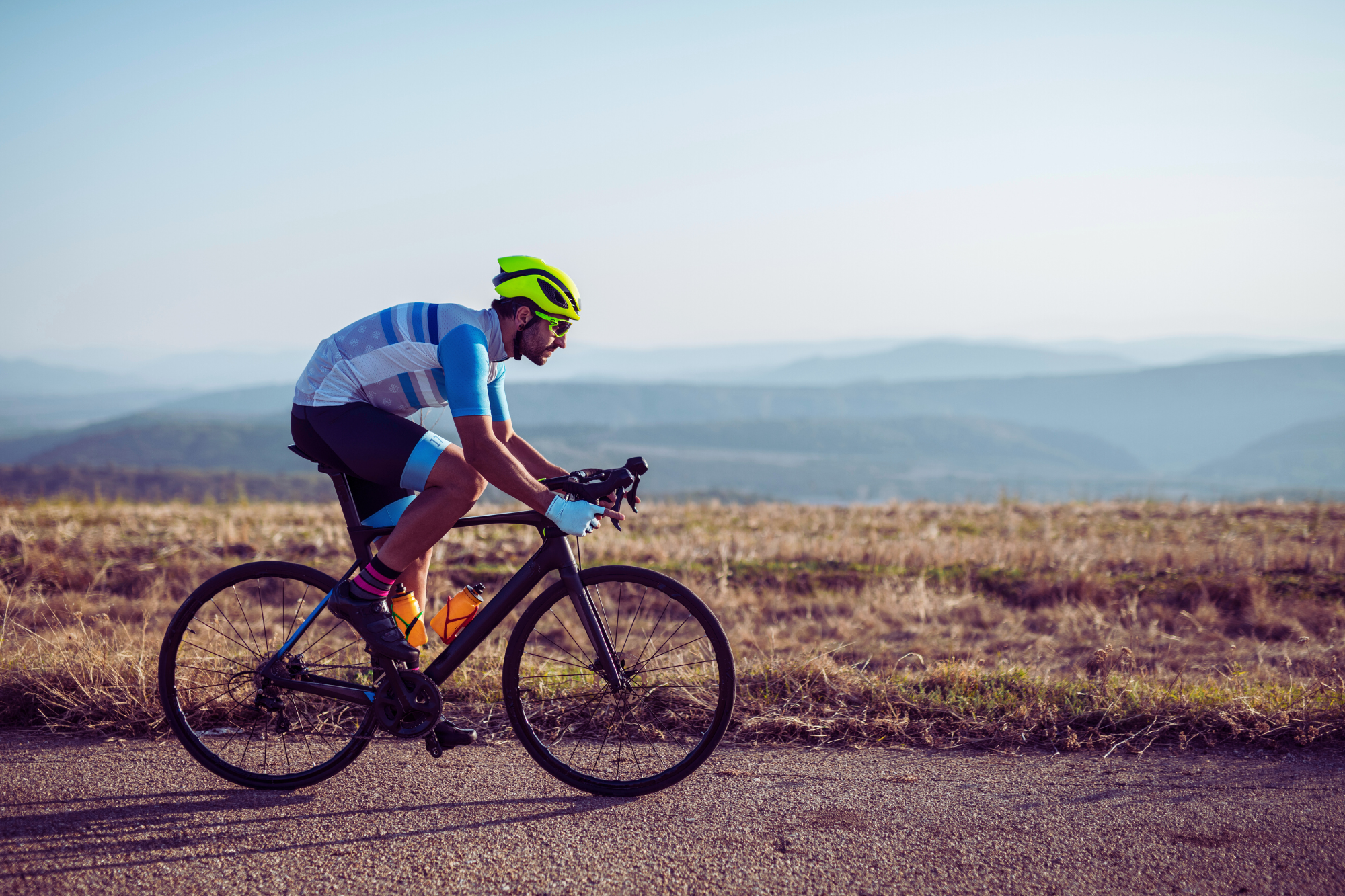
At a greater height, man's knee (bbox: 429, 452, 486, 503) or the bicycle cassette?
man's knee (bbox: 429, 452, 486, 503)

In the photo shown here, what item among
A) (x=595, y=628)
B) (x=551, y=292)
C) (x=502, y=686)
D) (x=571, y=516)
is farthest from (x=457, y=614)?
(x=551, y=292)

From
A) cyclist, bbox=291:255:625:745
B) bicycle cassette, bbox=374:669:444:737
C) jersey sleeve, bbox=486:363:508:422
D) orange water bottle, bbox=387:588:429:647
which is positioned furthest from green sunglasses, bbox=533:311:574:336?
bicycle cassette, bbox=374:669:444:737

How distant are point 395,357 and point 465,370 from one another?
15.8 inches

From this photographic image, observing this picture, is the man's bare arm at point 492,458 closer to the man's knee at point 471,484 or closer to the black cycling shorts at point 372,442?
the man's knee at point 471,484

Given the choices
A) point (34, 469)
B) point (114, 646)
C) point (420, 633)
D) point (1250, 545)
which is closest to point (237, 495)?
point (114, 646)

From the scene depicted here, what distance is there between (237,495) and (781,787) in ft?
50.8

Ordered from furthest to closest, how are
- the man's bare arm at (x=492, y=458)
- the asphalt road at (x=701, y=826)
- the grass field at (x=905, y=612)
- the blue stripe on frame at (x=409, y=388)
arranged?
the grass field at (x=905, y=612) < the blue stripe on frame at (x=409, y=388) < the man's bare arm at (x=492, y=458) < the asphalt road at (x=701, y=826)

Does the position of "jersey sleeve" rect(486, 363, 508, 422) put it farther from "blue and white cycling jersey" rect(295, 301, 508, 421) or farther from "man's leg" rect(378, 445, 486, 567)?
"man's leg" rect(378, 445, 486, 567)

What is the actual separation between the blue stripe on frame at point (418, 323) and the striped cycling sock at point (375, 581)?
0.98 metres

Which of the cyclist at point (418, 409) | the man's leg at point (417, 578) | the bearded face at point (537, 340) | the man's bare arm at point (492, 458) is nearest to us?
the man's bare arm at point (492, 458)

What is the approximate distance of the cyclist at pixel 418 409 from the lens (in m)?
3.58

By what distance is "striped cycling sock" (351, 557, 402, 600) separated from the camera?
3.69 metres

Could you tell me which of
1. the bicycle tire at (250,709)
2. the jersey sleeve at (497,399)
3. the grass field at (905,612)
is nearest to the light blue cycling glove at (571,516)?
the jersey sleeve at (497,399)

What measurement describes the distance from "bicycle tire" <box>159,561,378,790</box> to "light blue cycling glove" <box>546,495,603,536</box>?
1154 millimetres
